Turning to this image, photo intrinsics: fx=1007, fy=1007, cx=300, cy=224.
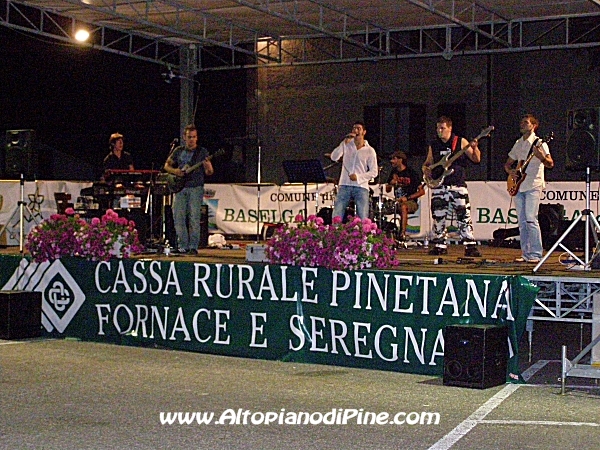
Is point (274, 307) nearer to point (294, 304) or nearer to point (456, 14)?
point (294, 304)

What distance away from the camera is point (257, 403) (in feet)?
23.4

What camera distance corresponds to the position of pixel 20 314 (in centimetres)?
1038

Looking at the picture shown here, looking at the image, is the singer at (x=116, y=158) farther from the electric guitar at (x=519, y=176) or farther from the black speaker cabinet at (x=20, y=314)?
the electric guitar at (x=519, y=176)

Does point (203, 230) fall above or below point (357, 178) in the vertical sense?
below

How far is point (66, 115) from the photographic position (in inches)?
1097

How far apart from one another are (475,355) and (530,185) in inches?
130

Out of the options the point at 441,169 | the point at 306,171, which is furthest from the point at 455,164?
the point at 306,171

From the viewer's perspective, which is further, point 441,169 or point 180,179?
point 180,179

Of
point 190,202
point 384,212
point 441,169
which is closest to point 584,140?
point 441,169

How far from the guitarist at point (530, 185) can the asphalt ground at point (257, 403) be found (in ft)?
4.52

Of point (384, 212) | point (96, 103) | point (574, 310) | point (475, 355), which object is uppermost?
point (96, 103)

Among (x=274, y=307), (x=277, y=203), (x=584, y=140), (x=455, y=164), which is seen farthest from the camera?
(x=277, y=203)

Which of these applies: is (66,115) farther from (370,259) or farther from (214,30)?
(370,259)

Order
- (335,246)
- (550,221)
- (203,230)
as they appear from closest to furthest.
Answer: (335,246), (203,230), (550,221)
